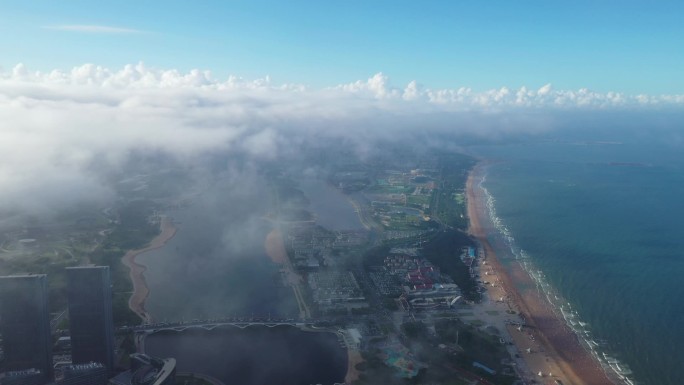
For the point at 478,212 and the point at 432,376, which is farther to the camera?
the point at 478,212

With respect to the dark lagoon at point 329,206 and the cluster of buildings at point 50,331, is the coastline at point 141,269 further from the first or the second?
the dark lagoon at point 329,206

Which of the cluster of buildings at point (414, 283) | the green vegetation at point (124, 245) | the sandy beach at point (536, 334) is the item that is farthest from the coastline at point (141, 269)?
the sandy beach at point (536, 334)

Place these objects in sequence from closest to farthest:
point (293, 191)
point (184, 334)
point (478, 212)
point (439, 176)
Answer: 1. point (184, 334)
2. point (478, 212)
3. point (293, 191)
4. point (439, 176)

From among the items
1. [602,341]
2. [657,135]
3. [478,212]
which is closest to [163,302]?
[602,341]

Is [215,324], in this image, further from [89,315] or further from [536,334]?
[536,334]

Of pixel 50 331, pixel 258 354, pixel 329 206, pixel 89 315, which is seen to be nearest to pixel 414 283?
pixel 258 354

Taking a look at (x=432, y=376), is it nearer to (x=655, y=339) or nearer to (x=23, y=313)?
(x=655, y=339)
